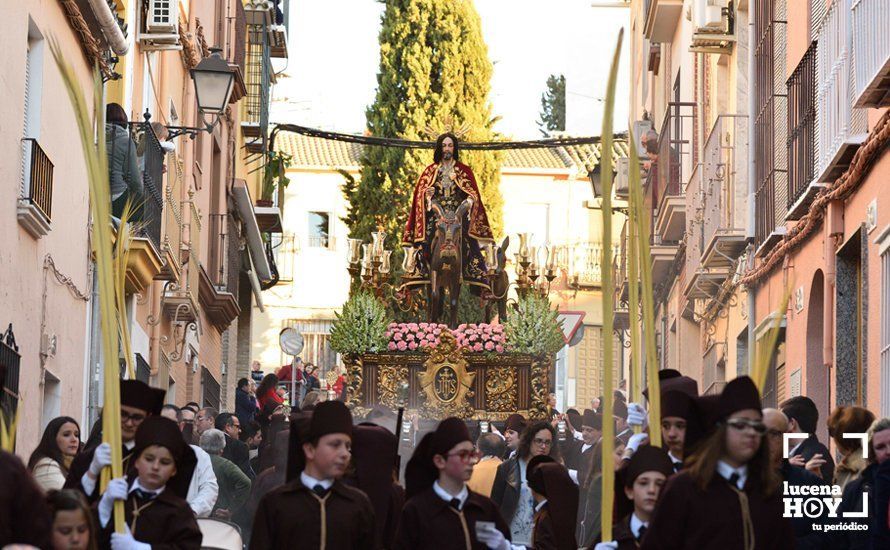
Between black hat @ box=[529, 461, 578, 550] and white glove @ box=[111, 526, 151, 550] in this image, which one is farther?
black hat @ box=[529, 461, 578, 550]

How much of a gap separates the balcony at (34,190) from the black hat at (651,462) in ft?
24.1

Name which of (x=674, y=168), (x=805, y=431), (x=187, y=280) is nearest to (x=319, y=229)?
(x=674, y=168)

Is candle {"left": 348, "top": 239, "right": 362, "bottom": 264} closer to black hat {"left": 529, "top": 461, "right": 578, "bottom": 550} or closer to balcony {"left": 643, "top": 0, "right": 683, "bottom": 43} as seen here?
balcony {"left": 643, "top": 0, "right": 683, "bottom": 43}

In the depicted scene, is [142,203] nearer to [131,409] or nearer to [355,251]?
[355,251]

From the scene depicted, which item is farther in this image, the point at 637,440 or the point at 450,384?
the point at 450,384

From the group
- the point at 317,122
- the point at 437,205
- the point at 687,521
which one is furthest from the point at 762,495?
the point at 317,122

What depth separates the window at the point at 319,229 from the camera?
51875 mm

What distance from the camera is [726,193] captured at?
20953 mm

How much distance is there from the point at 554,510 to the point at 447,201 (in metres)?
10.5

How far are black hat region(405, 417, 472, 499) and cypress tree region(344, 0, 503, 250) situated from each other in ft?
108

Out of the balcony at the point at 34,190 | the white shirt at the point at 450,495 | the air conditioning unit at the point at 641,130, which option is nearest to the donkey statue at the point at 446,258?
the balcony at the point at 34,190

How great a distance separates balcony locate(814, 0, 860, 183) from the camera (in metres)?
13.6

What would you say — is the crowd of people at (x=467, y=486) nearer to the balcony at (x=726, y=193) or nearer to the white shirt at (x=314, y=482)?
the white shirt at (x=314, y=482)

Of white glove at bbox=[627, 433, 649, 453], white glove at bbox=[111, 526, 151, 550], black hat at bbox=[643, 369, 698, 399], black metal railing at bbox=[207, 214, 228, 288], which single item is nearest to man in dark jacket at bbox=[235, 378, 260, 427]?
black metal railing at bbox=[207, 214, 228, 288]
